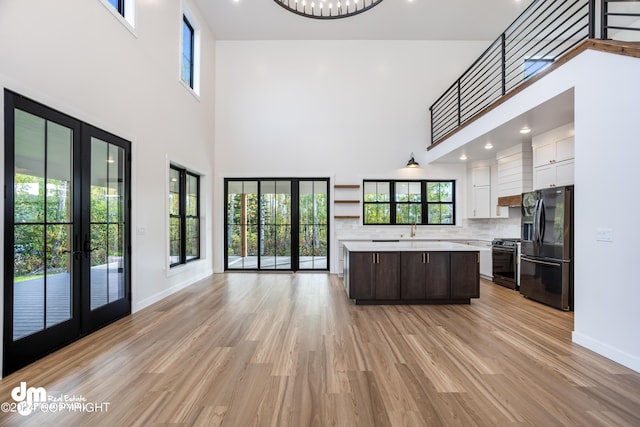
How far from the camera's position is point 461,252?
4219mm

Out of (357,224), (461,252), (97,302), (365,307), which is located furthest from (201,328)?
(357,224)

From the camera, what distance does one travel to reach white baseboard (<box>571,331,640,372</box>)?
7.68ft

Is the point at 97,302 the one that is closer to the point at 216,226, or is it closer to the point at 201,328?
the point at 201,328

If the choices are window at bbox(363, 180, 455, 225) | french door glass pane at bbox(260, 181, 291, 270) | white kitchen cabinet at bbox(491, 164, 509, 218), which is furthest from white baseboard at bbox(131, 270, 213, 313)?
white kitchen cabinet at bbox(491, 164, 509, 218)

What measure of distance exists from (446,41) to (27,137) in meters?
7.76

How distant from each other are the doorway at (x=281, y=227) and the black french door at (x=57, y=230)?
3.26 meters

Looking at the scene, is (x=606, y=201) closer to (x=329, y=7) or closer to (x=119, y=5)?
(x=329, y=7)

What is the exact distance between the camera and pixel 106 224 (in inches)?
133

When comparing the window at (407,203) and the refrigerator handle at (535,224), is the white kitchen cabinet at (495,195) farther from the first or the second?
the refrigerator handle at (535,224)

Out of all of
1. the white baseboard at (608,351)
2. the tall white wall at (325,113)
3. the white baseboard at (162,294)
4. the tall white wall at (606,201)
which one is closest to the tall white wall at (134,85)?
the white baseboard at (162,294)

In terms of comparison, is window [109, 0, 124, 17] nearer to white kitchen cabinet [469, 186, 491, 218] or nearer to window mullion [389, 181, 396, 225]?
window mullion [389, 181, 396, 225]

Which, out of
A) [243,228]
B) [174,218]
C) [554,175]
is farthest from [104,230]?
[554,175]

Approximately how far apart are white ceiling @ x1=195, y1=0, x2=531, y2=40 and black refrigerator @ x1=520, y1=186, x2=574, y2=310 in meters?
4.07

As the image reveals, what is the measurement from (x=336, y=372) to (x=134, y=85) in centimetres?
413
